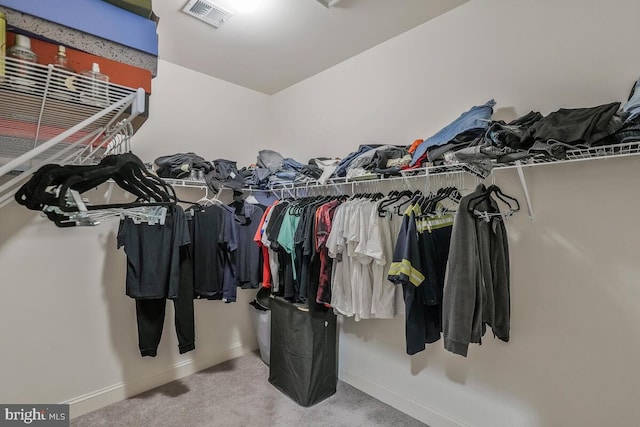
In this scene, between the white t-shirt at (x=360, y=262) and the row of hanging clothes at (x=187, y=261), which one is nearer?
the white t-shirt at (x=360, y=262)

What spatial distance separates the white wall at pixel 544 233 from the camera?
141 centimetres

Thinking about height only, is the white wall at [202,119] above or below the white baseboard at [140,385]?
above

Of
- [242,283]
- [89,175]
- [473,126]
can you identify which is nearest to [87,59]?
[89,175]

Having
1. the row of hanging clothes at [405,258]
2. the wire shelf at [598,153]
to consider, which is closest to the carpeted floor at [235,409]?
the row of hanging clothes at [405,258]

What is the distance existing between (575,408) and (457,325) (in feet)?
2.68

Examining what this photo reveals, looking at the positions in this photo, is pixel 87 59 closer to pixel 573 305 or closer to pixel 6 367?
pixel 6 367

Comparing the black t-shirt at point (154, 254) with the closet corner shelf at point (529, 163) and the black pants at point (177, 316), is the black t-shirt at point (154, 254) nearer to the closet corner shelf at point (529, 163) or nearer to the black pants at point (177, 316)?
the black pants at point (177, 316)

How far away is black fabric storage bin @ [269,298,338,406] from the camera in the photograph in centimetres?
224

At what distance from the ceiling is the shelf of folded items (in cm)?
120

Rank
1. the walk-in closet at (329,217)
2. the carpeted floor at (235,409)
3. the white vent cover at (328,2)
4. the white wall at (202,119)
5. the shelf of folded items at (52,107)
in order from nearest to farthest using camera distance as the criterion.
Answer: the shelf of folded items at (52,107) → the walk-in closet at (329,217) → the white vent cover at (328,2) → the carpeted floor at (235,409) → the white wall at (202,119)

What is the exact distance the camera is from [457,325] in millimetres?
1338

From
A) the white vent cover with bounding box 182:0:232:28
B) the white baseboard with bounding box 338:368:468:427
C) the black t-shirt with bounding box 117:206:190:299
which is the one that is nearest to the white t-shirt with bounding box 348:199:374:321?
the white baseboard with bounding box 338:368:468:427

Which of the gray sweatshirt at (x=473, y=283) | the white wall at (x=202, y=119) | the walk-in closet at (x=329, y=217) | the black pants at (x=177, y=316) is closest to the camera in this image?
the walk-in closet at (x=329, y=217)

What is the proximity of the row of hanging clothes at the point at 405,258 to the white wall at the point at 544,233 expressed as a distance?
0.27m
